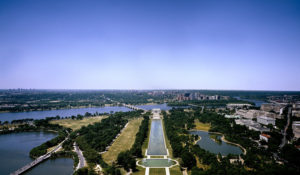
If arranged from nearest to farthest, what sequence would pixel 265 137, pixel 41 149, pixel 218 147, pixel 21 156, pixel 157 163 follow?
pixel 157 163, pixel 21 156, pixel 41 149, pixel 218 147, pixel 265 137

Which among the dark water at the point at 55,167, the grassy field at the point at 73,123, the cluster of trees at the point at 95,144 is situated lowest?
the dark water at the point at 55,167

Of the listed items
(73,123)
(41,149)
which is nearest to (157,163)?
(41,149)

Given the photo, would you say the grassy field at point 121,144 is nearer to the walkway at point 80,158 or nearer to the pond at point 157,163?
the walkway at point 80,158

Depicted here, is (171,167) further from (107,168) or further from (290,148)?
(290,148)

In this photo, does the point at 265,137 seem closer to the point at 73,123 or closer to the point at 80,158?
the point at 80,158

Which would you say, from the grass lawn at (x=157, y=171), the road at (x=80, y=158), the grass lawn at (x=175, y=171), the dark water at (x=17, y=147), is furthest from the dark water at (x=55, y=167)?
the grass lawn at (x=175, y=171)

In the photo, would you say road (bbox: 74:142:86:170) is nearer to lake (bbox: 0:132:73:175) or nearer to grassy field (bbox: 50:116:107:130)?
lake (bbox: 0:132:73:175)

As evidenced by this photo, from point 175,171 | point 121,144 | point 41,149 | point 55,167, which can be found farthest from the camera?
point 121,144

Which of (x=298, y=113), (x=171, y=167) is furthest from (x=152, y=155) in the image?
(x=298, y=113)
